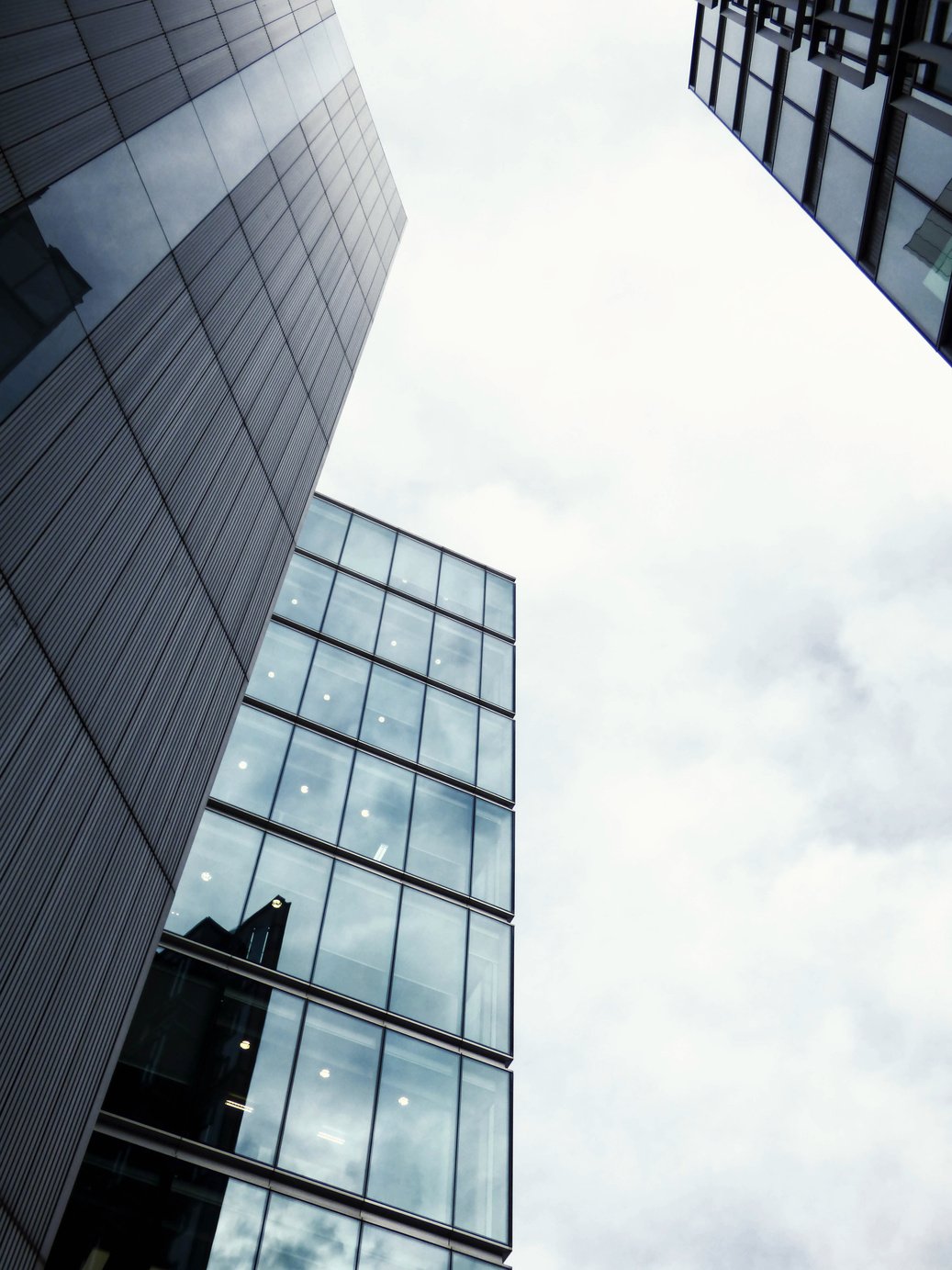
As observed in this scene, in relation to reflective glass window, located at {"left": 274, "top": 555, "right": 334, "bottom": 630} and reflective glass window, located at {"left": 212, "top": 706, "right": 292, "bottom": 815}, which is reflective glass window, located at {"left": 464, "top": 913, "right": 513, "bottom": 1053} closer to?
reflective glass window, located at {"left": 212, "top": 706, "right": 292, "bottom": 815}

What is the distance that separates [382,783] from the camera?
21938mm

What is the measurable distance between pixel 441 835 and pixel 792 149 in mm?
16208

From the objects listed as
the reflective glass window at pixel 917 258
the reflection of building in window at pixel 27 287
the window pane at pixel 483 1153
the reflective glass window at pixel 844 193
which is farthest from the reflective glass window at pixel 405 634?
the reflection of building in window at pixel 27 287

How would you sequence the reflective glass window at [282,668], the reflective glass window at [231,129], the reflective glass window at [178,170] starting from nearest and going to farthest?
the reflective glass window at [178,170], the reflective glass window at [231,129], the reflective glass window at [282,668]

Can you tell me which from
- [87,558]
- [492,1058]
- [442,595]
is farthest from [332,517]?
[87,558]

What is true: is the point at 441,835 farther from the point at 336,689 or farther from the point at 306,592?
the point at 306,592

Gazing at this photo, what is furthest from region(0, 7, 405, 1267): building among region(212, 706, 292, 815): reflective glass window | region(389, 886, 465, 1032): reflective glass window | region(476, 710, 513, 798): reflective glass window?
region(476, 710, 513, 798): reflective glass window

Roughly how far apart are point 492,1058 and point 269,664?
415 inches

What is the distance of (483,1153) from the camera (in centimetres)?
1669

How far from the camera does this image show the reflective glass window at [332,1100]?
14.6 metres

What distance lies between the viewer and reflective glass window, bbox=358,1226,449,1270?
46.7 feet

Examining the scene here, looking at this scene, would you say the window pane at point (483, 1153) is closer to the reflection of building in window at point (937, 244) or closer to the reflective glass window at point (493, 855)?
the reflective glass window at point (493, 855)

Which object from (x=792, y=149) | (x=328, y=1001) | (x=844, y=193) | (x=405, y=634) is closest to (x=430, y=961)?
(x=328, y=1001)

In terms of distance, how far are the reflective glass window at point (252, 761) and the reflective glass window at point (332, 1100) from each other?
470cm
